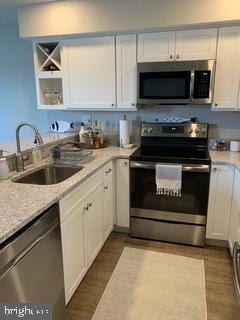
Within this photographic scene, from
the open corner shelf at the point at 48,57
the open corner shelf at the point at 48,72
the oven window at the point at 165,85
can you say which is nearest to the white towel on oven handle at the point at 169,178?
Answer: the oven window at the point at 165,85

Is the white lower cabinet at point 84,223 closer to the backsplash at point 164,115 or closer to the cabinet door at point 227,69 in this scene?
the backsplash at point 164,115

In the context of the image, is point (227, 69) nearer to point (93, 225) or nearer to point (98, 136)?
point (98, 136)

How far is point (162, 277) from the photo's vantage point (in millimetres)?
2209

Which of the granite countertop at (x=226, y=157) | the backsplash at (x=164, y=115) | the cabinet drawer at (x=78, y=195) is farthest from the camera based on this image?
the backsplash at (x=164, y=115)

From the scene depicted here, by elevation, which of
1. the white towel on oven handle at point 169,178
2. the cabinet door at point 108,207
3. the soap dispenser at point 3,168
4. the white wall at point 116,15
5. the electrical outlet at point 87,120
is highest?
the white wall at point 116,15

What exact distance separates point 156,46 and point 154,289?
2.27m

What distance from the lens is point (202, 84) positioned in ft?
8.26

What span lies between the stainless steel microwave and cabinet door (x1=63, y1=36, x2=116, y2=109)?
1.19 ft

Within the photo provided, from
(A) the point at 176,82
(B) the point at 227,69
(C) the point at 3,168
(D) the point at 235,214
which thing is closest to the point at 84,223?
(C) the point at 3,168

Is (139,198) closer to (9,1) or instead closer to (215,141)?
(215,141)

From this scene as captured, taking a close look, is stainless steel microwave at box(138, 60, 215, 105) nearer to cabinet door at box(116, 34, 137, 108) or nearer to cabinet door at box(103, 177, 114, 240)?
cabinet door at box(116, 34, 137, 108)

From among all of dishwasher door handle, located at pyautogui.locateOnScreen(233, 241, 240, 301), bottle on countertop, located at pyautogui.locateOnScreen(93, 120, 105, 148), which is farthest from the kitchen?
bottle on countertop, located at pyautogui.locateOnScreen(93, 120, 105, 148)

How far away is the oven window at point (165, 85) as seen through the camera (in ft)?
8.38

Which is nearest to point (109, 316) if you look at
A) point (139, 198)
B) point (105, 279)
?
point (105, 279)
